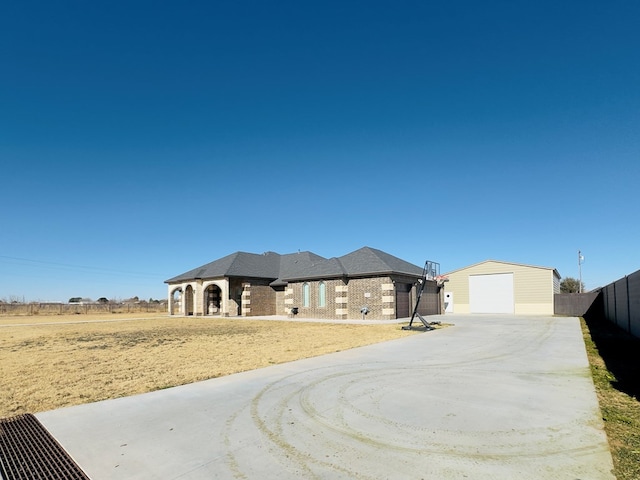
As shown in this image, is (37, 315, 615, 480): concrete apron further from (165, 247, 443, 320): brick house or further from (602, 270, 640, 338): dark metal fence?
(165, 247, 443, 320): brick house

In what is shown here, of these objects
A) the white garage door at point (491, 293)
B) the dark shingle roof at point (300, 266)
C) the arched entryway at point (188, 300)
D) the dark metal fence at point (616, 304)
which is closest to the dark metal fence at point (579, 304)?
the dark metal fence at point (616, 304)

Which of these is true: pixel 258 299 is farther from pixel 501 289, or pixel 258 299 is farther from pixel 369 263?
pixel 501 289

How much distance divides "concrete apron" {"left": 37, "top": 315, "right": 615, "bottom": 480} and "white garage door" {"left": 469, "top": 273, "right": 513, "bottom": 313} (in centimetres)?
2752

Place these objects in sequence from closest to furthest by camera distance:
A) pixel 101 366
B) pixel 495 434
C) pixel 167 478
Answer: pixel 167 478
pixel 495 434
pixel 101 366

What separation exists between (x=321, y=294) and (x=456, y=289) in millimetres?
14905

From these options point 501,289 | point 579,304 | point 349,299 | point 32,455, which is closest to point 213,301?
point 349,299

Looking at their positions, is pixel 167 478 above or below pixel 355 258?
below

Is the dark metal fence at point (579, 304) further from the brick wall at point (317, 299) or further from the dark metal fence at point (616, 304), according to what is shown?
the brick wall at point (317, 299)

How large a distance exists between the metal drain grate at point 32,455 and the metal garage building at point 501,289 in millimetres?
34902

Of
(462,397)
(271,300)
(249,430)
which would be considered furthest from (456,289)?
(249,430)

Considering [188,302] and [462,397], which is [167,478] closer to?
[462,397]

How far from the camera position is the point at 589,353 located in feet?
35.3

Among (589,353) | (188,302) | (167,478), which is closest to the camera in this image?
(167,478)

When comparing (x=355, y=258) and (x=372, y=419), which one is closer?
(x=372, y=419)
